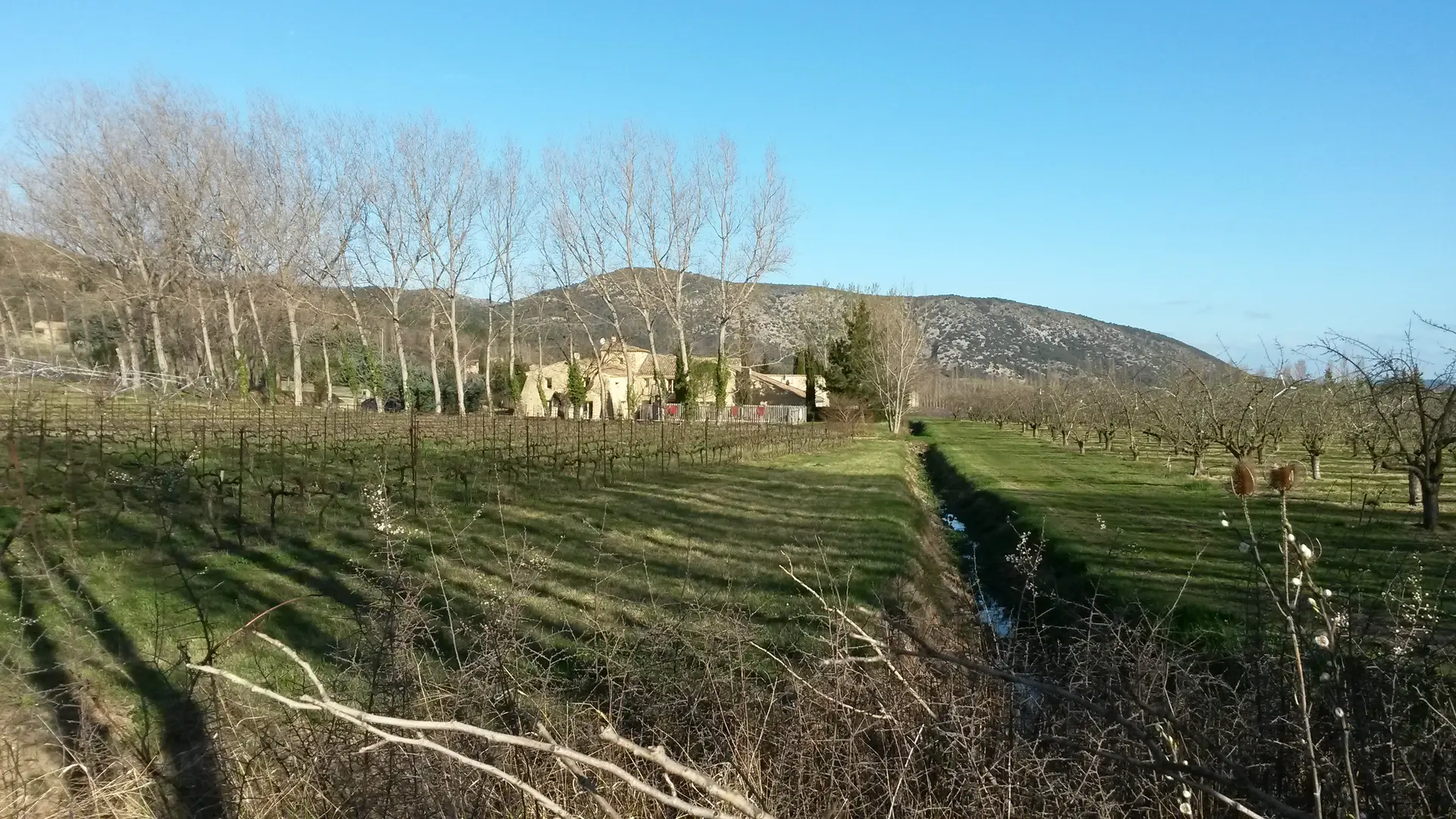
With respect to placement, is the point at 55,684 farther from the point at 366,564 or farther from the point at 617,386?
the point at 617,386

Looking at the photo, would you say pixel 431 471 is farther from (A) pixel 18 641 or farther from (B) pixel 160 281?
(B) pixel 160 281

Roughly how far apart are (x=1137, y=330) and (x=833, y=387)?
15519 cm

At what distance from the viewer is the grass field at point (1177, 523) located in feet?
28.9

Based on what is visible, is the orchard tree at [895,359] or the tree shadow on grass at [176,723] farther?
the orchard tree at [895,359]

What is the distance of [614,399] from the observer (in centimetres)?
6169

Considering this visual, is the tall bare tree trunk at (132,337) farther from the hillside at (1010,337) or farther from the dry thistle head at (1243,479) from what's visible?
the hillside at (1010,337)

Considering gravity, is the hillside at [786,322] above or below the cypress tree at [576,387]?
above

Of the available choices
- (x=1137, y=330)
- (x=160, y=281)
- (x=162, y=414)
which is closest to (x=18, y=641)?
(x=162, y=414)

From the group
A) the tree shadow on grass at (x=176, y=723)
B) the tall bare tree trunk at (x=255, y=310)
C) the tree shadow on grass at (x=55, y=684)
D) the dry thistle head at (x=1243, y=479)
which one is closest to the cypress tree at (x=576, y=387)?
the tall bare tree trunk at (x=255, y=310)

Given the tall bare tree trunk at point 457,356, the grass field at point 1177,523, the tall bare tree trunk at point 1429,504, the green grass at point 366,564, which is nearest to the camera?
the green grass at point 366,564

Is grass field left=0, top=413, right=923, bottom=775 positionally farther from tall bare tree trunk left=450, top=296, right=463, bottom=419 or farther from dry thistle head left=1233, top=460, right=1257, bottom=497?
tall bare tree trunk left=450, top=296, right=463, bottom=419

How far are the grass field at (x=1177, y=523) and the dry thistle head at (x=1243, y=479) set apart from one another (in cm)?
219

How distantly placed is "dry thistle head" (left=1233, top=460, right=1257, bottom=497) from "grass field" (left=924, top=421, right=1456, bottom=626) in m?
2.19

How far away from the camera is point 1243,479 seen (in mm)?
1649
